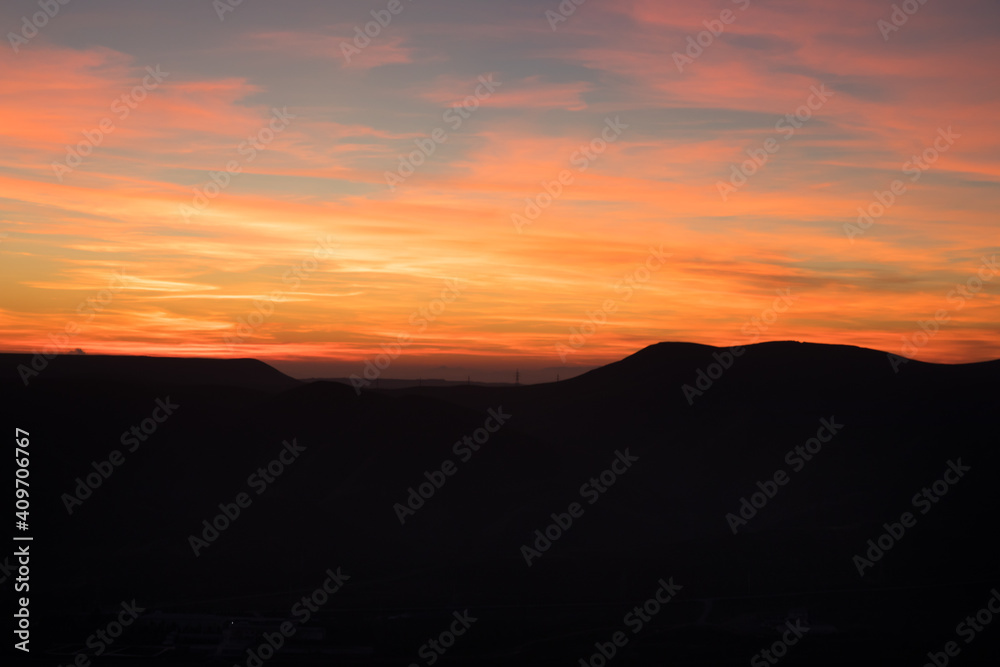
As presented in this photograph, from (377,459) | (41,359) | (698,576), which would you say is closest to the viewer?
(698,576)

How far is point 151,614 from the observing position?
70.2m

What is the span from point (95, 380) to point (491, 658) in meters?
91.1

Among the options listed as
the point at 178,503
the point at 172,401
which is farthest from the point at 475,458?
the point at 172,401

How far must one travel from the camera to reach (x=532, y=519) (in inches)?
4090

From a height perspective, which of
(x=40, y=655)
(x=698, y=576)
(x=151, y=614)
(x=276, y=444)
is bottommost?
(x=276, y=444)

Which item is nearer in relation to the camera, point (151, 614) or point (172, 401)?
point (151, 614)

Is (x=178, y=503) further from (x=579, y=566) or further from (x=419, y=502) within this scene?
(x=579, y=566)

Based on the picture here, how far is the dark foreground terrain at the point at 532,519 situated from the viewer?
6638 cm

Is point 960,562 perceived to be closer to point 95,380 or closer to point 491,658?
point 491,658

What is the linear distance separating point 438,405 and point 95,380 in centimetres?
4935

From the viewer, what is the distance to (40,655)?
198ft

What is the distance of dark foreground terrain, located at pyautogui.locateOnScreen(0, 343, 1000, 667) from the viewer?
6638 centimetres

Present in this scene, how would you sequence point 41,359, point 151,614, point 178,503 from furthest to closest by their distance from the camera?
point 41,359
point 178,503
point 151,614

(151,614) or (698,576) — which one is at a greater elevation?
(151,614)
